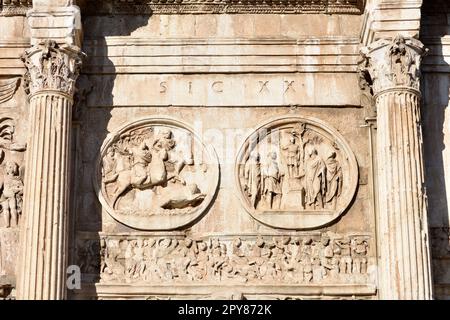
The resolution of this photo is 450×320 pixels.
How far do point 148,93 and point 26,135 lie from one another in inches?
73.6

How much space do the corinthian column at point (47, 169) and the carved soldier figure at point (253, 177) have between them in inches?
102

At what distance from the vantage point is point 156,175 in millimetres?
18953

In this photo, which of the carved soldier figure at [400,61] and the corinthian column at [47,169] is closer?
the corinthian column at [47,169]

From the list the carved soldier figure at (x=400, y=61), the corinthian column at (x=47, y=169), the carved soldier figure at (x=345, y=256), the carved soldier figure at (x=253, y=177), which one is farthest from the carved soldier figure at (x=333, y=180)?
the corinthian column at (x=47, y=169)

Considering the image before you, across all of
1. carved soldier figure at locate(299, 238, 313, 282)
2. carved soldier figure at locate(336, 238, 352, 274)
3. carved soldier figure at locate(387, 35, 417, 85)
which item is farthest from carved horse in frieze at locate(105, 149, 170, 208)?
carved soldier figure at locate(387, 35, 417, 85)

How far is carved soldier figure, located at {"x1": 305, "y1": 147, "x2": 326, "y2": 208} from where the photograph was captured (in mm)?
18938

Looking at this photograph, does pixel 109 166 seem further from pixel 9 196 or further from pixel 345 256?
pixel 345 256

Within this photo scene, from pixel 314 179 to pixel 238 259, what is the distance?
1613 millimetres

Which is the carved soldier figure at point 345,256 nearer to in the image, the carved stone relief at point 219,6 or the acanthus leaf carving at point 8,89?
the carved stone relief at point 219,6

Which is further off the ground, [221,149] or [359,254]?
[221,149]

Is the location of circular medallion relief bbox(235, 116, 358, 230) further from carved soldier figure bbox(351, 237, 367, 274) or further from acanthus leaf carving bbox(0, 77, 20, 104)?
acanthus leaf carving bbox(0, 77, 20, 104)

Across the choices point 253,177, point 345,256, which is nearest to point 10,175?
point 253,177

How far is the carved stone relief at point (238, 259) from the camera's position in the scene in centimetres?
1847
